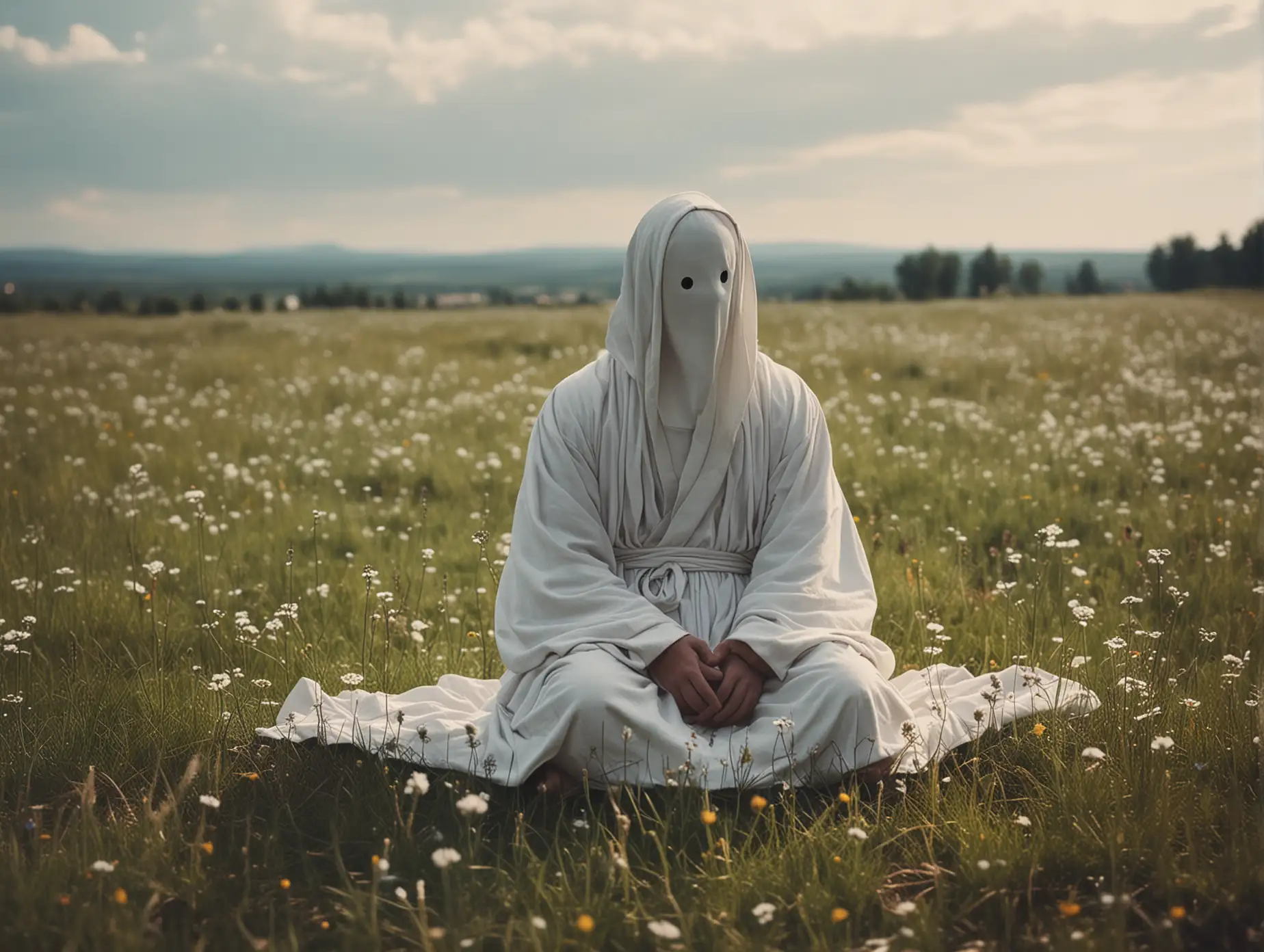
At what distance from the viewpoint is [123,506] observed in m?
8.84

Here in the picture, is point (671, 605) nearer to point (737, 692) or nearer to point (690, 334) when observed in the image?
point (737, 692)

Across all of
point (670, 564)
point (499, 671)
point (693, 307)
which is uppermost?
point (693, 307)

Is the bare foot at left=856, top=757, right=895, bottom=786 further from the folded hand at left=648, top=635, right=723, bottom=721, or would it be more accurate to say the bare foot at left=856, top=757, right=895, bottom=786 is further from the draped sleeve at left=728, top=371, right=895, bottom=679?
the folded hand at left=648, top=635, right=723, bottom=721

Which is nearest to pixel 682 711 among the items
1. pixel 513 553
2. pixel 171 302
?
pixel 513 553

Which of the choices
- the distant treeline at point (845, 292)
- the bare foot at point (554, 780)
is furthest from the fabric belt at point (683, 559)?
the distant treeline at point (845, 292)

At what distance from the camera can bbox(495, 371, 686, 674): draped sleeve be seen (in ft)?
14.1

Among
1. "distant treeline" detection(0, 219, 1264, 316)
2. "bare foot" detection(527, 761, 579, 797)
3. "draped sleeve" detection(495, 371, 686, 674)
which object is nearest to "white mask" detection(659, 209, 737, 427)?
"draped sleeve" detection(495, 371, 686, 674)

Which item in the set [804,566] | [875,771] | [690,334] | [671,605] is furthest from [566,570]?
[875,771]

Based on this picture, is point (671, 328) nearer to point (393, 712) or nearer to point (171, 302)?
point (393, 712)

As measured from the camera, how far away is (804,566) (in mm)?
4523

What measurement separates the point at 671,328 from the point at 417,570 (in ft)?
11.7

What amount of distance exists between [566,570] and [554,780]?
0.82 metres

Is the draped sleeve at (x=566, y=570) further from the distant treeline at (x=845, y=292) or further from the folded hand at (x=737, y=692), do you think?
the distant treeline at (x=845, y=292)

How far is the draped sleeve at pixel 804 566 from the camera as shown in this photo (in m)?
4.31
